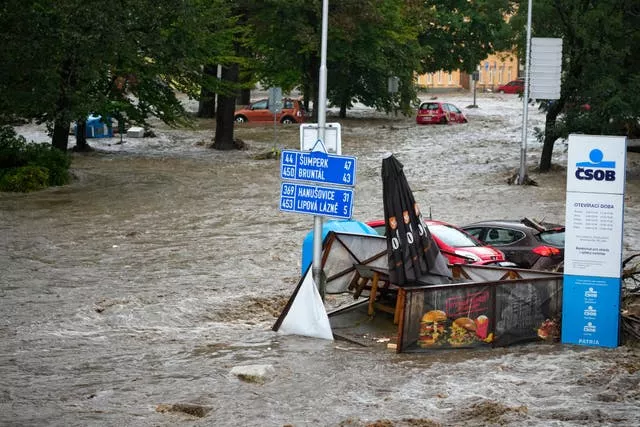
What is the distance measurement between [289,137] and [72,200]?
743 inches

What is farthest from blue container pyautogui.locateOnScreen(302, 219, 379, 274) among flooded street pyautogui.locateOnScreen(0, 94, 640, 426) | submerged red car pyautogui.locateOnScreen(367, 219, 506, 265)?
submerged red car pyautogui.locateOnScreen(367, 219, 506, 265)

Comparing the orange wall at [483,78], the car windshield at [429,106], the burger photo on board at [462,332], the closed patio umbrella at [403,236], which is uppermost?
the orange wall at [483,78]

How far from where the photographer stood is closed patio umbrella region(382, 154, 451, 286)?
15.2 m

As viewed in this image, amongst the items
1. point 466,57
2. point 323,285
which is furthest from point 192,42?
point 466,57

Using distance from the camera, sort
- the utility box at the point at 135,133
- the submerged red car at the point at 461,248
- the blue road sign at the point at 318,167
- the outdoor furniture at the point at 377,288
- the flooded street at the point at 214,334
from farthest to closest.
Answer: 1. the utility box at the point at 135,133
2. the submerged red car at the point at 461,248
3. the outdoor furniture at the point at 377,288
4. the blue road sign at the point at 318,167
5. the flooded street at the point at 214,334

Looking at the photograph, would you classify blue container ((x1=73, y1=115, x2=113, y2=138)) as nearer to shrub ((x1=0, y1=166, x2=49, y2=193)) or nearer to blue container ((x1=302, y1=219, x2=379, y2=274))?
shrub ((x1=0, y1=166, x2=49, y2=193))

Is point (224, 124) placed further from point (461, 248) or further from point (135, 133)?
point (461, 248)

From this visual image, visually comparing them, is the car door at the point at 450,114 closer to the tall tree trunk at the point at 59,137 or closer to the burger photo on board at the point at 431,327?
the tall tree trunk at the point at 59,137

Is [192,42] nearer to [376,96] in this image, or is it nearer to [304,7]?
[304,7]

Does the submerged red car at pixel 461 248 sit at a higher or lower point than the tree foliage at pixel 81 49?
lower

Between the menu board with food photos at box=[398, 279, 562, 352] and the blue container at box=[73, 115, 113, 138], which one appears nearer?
the menu board with food photos at box=[398, 279, 562, 352]

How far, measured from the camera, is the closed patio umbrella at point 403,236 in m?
15.2

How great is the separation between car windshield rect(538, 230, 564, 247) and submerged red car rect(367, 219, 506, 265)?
1206mm

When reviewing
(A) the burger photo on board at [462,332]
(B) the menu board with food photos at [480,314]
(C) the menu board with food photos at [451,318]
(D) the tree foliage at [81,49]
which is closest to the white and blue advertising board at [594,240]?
(B) the menu board with food photos at [480,314]
